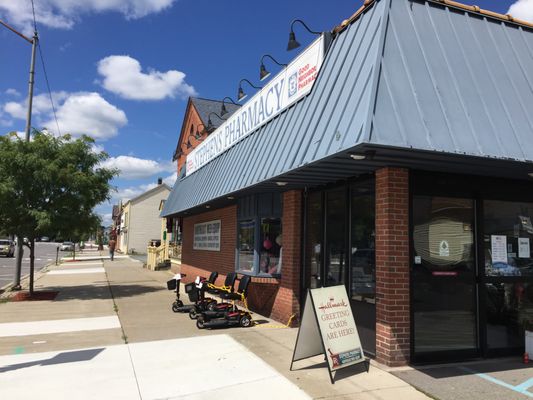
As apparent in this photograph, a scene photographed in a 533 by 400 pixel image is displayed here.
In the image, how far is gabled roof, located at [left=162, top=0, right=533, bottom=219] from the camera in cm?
529

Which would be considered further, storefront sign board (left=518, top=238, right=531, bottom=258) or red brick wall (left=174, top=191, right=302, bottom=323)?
red brick wall (left=174, top=191, right=302, bottom=323)

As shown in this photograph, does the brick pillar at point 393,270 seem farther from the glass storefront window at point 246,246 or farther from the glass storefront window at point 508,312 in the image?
the glass storefront window at point 246,246

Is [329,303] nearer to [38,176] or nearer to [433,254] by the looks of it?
[433,254]

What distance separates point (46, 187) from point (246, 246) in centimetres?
640

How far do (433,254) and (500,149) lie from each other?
5.65 ft

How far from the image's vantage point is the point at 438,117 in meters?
5.47

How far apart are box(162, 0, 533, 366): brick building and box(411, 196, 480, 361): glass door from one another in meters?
0.02

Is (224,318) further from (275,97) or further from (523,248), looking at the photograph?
(523,248)

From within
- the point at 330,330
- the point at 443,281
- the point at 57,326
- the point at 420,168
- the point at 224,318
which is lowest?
the point at 57,326

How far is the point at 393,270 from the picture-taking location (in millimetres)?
6086

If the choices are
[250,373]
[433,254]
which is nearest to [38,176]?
[250,373]

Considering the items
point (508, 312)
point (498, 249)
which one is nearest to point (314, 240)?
point (498, 249)

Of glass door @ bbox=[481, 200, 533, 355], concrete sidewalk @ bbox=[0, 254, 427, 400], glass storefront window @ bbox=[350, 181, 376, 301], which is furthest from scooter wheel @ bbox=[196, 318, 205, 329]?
glass door @ bbox=[481, 200, 533, 355]

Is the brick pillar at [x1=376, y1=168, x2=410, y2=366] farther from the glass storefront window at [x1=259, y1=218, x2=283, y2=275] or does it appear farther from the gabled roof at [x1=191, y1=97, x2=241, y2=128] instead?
the gabled roof at [x1=191, y1=97, x2=241, y2=128]
